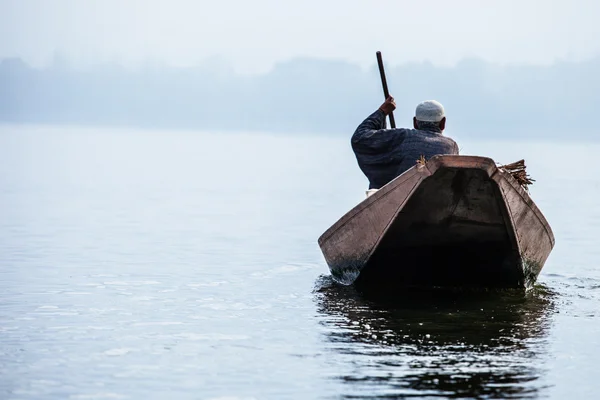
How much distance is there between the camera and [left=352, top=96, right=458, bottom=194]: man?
458 inches

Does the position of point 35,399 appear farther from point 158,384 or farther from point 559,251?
point 559,251

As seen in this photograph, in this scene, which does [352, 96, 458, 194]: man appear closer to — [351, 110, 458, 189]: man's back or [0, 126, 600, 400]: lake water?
[351, 110, 458, 189]: man's back

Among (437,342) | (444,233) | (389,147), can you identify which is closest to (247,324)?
(437,342)

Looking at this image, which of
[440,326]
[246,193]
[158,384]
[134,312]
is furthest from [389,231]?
[246,193]

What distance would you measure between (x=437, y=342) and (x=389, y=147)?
2.94m

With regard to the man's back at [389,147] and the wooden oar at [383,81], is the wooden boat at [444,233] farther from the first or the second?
the wooden oar at [383,81]

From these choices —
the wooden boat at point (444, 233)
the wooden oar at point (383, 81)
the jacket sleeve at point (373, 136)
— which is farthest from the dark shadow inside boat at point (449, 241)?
the wooden oar at point (383, 81)

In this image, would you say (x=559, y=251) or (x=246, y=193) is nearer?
(x=559, y=251)

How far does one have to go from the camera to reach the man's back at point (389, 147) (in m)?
11.6

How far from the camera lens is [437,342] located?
30.8 feet

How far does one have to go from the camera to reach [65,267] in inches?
538

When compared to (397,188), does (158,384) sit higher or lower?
lower

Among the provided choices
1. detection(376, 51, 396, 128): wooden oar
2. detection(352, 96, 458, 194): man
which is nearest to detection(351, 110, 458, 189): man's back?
detection(352, 96, 458, 194): man

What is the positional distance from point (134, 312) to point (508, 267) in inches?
145
